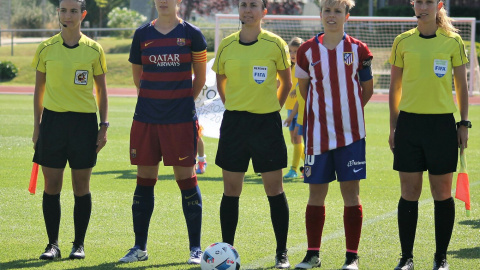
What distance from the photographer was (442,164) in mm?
5598

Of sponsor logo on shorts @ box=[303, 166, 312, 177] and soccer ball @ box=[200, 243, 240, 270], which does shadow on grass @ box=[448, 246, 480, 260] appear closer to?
sponsor logo on shorts @ box=[303, 166, 312, 177]

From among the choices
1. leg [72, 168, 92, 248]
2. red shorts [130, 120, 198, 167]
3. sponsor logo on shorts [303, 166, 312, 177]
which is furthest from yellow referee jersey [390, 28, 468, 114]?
leg [72, 168, 92, 248]

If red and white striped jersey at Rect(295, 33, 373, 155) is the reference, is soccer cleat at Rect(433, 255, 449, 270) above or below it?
below

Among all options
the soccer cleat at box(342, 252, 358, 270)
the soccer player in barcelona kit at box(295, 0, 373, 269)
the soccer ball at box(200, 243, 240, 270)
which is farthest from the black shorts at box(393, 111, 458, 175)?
the soccer ball at box(200, 243, 240, 270)

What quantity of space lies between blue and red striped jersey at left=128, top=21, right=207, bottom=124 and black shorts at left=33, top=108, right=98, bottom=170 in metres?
0.43

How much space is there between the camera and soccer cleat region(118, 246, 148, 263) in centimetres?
605

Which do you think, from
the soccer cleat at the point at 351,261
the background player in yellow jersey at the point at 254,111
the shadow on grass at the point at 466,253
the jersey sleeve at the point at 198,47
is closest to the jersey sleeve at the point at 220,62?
the background player in yellow jersey at the point at 254,111

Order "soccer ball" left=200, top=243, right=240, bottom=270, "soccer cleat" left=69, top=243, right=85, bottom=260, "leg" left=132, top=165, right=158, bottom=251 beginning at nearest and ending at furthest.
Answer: "soccer ball" left=200, top=243, right=240, bottom=270
"soccer cleat" left=69, top=243, right=85, bottom=260
"leg" left=132, top=165, right=158, bottom=251

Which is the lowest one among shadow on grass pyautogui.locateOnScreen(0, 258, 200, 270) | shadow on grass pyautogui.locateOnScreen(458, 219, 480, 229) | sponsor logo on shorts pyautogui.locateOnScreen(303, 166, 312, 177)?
shadow on grass pyautogui.locateOnScreen(458, 219, 480, 229)

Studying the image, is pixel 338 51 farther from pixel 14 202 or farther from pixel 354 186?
pixel 14 202

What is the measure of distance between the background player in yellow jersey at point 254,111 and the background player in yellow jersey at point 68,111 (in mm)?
1027

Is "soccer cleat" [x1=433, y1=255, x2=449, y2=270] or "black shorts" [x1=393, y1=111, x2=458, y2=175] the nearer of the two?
"black shorts" [x1=393, y1=111, x2=458, y2=175]

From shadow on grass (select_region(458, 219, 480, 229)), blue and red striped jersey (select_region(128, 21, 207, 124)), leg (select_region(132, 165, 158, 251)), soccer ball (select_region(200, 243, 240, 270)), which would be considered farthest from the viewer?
shadow on grass (select_region(458, 219, 480, 229))

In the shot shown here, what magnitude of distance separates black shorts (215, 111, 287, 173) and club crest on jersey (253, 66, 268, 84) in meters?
0.26
